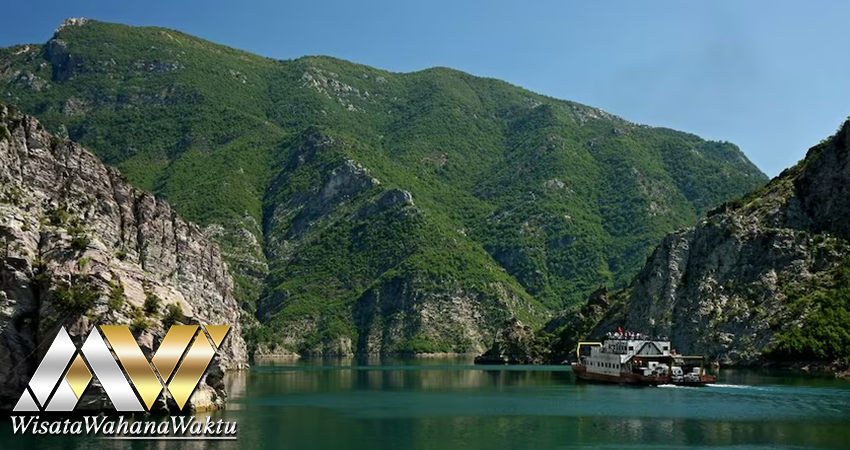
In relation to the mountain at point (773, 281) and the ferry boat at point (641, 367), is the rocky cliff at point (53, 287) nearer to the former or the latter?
the ferry boat at point (641, 367)

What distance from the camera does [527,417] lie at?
85.6 m

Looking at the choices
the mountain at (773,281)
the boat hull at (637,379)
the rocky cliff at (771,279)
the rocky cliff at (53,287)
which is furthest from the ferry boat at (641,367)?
the rocky cliff at (53,287)

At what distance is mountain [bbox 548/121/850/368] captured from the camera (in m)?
160

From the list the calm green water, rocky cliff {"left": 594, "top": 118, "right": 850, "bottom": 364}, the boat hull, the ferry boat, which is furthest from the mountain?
the boat hull

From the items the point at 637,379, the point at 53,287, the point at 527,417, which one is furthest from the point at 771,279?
the point at 53,287

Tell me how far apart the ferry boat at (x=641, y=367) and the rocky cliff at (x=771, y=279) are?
25.3 m

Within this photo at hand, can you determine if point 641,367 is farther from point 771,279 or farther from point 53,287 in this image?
point 53,287

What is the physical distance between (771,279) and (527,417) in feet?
359

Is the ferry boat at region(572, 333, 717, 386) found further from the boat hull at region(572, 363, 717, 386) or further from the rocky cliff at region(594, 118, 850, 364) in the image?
the rocky cliff at region(594, 118, 850, 364)

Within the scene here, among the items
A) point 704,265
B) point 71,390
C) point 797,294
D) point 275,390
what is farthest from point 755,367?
point 71,390

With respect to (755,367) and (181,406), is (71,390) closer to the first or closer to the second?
(181,406)

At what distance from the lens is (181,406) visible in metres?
73.6

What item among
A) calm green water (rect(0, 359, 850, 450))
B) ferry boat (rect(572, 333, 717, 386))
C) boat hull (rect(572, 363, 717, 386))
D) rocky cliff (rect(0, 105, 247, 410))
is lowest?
calm green water (rect(0, 359, 850, 450))

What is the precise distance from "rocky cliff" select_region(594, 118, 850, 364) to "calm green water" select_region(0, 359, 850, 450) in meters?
28.3
